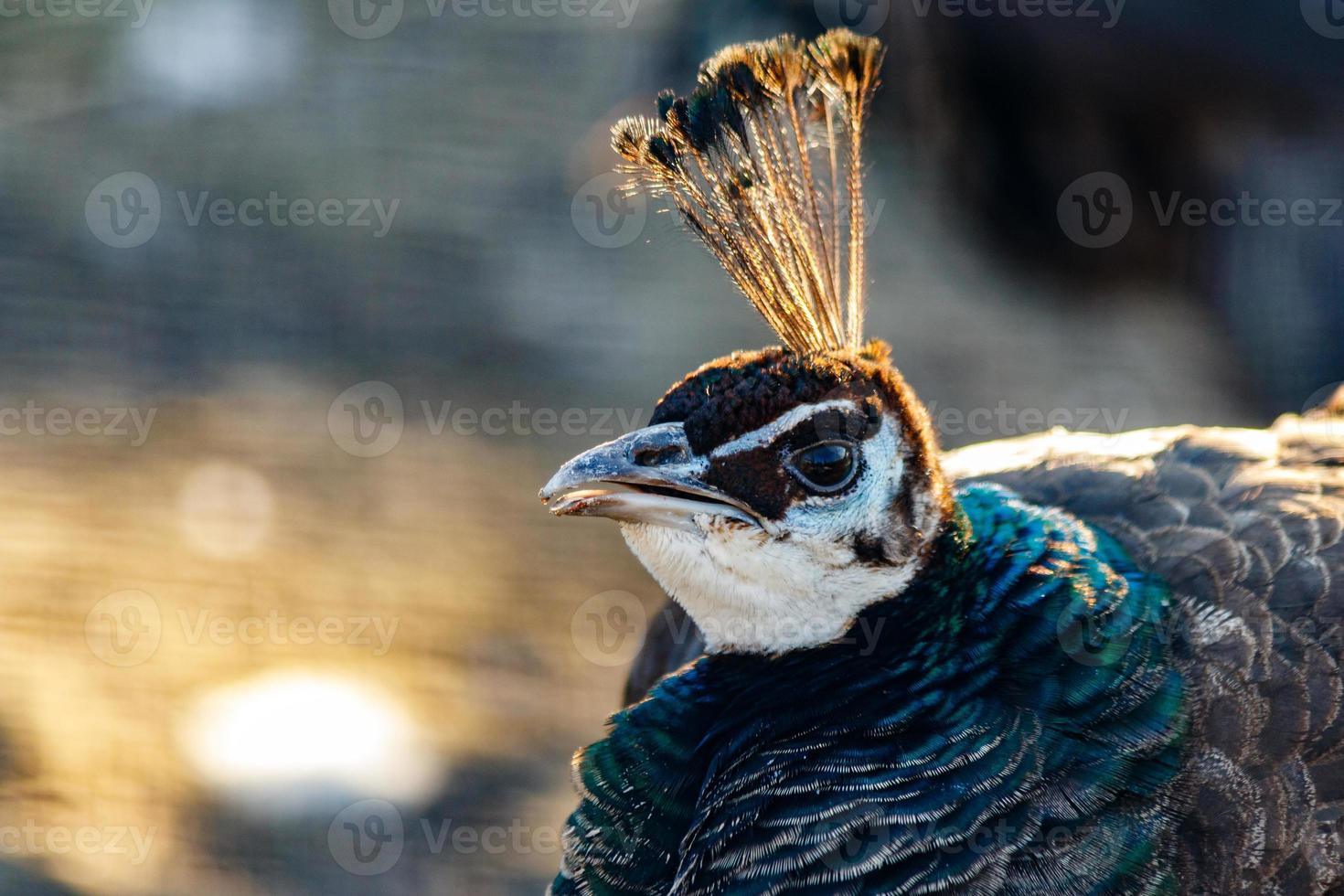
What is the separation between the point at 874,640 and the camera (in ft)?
6.06

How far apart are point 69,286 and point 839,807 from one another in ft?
13.3

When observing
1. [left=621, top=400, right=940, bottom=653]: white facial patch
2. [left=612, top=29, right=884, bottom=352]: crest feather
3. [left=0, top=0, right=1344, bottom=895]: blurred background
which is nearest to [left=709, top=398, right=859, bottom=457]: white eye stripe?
[left=621, top=400, right=940, bottom=653]: white facial patch

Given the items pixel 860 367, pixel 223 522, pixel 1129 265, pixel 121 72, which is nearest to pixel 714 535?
pixel 860 367

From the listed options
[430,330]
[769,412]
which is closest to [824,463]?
[769,412]

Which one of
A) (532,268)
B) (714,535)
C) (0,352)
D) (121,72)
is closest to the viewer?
(714,535)

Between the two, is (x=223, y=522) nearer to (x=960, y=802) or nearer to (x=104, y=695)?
(x=104, y=695)

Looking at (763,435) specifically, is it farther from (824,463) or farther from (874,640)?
(874,640)

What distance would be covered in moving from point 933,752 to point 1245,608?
0.58 m

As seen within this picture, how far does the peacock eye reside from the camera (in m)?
1.83

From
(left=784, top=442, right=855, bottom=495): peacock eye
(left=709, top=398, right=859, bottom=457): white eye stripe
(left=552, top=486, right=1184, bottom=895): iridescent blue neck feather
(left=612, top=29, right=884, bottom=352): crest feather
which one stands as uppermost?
(left=612, top=29, right=884, bottom=352): crest feather

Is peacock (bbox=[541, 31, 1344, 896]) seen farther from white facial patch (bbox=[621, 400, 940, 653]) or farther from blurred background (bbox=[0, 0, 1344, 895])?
blurred background (bbox=[0, 0, 1344, 895])

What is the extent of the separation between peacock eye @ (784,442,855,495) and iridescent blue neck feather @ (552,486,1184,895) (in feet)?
0.63

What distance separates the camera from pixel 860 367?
1927 millimetres

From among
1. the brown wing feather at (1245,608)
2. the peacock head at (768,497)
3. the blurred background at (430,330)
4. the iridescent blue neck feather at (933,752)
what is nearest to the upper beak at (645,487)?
the peacock head at (768,497)
